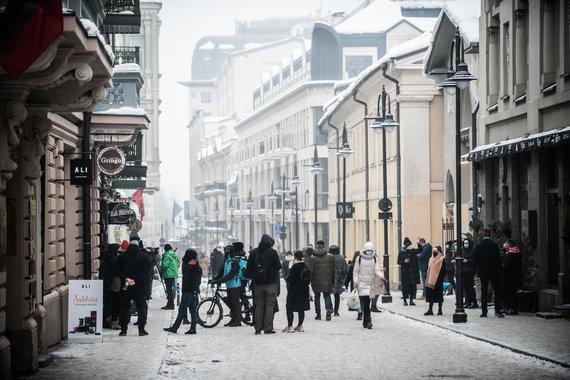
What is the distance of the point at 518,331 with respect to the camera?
879 inches

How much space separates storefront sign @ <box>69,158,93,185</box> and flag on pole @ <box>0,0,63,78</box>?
29.3ft

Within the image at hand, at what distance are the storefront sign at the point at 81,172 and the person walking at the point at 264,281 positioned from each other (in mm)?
3442

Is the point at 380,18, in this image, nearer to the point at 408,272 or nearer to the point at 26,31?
the point at 408,272

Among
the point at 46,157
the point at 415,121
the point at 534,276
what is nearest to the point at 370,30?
the point at 415,121

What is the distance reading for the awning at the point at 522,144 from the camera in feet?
79.3

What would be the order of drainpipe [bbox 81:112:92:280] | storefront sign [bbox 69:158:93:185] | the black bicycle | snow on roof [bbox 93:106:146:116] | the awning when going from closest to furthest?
storefront sign [bbox 69:158:93:185], the awning, drainpipe [bbox 81:112:92:280], the black bicycle, snow on roof [bbox 93:106:146:116]

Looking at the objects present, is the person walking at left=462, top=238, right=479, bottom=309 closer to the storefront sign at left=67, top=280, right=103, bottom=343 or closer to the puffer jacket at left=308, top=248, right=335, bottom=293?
the puffer jacket at left=308, top=248, right=335, bottom=293

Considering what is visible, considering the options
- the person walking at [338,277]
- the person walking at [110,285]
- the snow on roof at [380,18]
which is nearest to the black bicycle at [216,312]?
the person walking at [110,285]

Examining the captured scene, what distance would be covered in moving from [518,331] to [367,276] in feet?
12.6

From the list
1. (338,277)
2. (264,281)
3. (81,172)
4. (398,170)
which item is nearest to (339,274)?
(338,277)

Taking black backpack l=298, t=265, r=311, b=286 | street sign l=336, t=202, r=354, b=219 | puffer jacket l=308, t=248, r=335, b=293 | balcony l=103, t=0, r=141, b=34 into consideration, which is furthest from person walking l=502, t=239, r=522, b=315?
street sign l=336, t=202, r=354, b=219

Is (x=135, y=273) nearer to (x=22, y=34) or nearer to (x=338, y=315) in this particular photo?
(x=338, y=315)

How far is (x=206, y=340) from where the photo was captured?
22.8 meters

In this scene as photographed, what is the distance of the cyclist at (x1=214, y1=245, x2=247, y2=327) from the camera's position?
25891 millimetres
